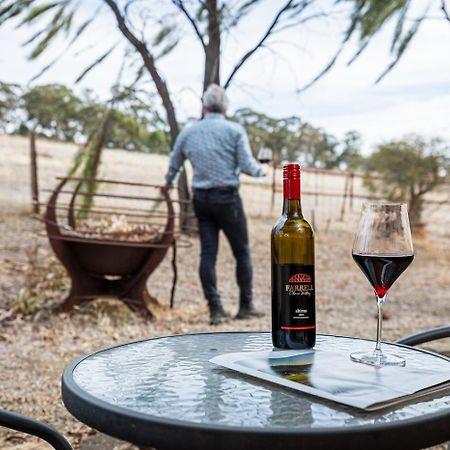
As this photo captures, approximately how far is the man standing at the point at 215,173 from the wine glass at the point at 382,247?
10.9 ft

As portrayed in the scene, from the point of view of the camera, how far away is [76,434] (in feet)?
8.04

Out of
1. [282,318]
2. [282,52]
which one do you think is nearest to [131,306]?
[282,318]

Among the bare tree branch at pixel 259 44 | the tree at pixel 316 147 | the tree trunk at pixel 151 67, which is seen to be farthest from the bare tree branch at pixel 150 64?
the tree at pixel 316 147

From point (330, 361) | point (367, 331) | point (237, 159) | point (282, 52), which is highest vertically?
point (282, 52)

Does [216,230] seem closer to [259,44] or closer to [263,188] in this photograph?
[259,44]

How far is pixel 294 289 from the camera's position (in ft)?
3.58

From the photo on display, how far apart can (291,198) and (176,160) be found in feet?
11.4

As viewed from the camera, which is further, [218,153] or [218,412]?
[218,153]

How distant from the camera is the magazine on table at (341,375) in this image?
0.88 metres

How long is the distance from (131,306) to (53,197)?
831 mm

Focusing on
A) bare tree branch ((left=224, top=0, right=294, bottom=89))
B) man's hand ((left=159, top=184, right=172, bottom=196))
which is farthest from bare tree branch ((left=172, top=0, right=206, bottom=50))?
man's hand ((left=159, top=184, right=172, bottom=196))

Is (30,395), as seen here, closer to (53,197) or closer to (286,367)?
(53,197)

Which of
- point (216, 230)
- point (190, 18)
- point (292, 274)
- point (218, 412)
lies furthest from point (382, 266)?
point (190, 18)

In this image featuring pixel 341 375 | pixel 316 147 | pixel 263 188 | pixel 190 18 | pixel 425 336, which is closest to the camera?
pixel 341 375
